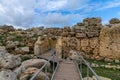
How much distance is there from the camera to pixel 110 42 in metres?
28.0

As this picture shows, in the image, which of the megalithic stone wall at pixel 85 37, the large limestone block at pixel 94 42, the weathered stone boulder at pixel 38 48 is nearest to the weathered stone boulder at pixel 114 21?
the megalithic stone wall at pixel 85 37

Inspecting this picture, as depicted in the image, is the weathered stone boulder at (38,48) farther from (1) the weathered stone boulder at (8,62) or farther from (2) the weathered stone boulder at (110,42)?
(1) the weathered stone boulder at (8,62)

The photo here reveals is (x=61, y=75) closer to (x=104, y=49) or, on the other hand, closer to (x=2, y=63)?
(x=2, y=63)

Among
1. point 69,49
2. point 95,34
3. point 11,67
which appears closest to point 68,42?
point 69,49

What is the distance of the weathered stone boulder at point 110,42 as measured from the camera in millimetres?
27719

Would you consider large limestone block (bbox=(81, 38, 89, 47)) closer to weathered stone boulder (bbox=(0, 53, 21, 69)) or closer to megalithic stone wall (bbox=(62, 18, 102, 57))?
megalithic stone wall (bbox=(62, 18, 102, 57))

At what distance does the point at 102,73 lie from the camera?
21156 mm

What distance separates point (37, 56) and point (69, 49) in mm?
3655

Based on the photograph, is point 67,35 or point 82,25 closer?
point 67,35

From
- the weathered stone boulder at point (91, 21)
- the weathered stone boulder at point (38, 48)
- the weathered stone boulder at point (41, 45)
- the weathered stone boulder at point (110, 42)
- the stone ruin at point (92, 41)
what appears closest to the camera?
the stone ruin at point (92, 41)

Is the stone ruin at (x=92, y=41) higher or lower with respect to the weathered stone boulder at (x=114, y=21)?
lower

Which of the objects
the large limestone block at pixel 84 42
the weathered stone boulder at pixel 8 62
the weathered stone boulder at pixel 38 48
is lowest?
the weathered stone boulder at pixel 8 62

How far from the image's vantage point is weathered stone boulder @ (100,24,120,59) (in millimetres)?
27719

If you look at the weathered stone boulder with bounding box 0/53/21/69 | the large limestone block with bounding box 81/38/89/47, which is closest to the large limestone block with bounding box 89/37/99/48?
the large limestone block with bounding box 81/38/89/47
